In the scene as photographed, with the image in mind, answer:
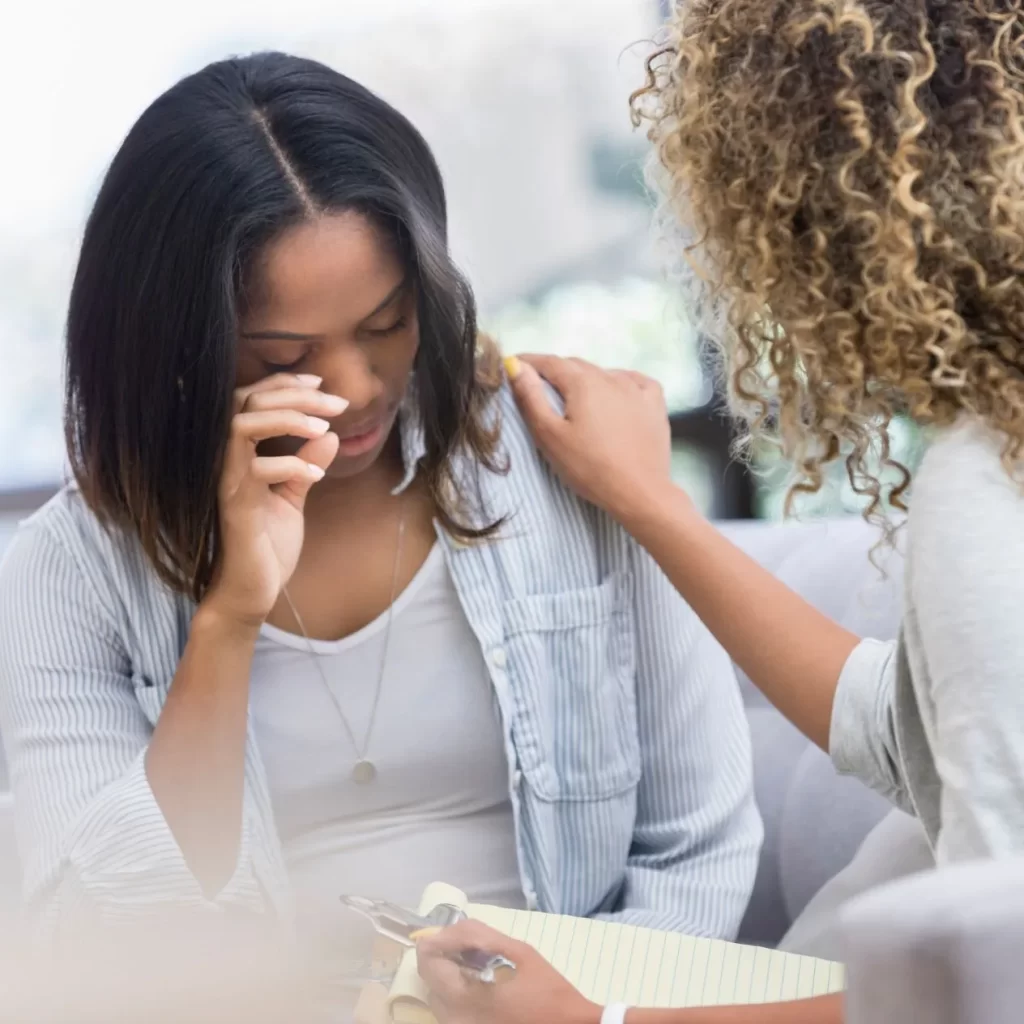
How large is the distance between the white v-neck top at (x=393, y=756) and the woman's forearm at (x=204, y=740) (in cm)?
8

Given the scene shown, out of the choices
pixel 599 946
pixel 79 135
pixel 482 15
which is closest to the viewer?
pixel 599 946

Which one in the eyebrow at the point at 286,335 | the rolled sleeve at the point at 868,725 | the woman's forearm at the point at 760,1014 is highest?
the eyebrow at the point at 286,335

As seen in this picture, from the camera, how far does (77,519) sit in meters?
1.14

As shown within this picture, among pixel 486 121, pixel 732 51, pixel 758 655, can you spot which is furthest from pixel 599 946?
pixel 486 121

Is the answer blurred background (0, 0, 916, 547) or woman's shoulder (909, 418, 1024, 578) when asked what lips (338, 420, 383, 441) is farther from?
blurred background (0, 0, 916, 547)

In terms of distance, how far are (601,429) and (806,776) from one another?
510mm

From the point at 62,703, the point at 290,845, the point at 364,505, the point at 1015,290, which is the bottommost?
the point at 290,845

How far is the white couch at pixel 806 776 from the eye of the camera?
1.38 metres

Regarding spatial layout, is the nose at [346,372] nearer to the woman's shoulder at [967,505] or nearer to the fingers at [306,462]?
the fingers at [306,462]

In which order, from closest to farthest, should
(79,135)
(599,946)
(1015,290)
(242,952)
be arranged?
1. (242,952)
2. (1015,290)
3. (599,946)
4. (79,135)

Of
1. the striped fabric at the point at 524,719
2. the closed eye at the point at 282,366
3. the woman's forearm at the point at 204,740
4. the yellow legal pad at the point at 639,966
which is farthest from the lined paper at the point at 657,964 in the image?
the closed eye at the point at 282,366

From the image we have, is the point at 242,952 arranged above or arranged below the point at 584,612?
above

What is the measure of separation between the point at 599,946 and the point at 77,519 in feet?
1.86

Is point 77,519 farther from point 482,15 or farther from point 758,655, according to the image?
point 482,15
